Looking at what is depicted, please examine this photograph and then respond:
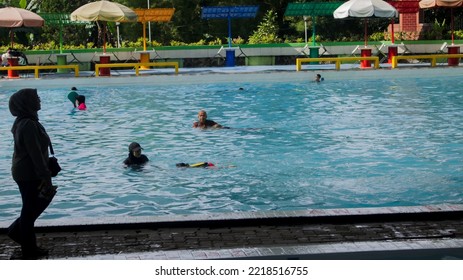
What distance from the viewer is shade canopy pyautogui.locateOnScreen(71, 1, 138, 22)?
30594 mm

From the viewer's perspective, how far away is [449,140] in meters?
16.3

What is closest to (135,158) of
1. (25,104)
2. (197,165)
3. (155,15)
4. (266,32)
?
(197,165)

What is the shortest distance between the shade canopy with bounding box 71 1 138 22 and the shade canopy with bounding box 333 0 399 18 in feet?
28.0

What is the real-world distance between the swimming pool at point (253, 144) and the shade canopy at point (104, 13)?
3.75m

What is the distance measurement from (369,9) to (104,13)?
10.4 m

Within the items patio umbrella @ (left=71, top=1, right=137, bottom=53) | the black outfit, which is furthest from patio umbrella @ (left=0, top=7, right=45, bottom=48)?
the black outfit

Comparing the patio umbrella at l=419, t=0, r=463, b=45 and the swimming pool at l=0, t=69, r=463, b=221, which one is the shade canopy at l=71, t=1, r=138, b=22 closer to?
the swimming pool at l=0, t=69, r=463, b=221

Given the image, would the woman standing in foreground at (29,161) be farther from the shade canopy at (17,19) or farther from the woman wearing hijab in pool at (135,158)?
the shade canopy at (17,19)

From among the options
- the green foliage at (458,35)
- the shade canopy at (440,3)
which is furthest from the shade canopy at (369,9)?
the green foliage at (458,35)

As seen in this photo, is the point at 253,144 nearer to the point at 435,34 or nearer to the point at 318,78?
the point at 318,78

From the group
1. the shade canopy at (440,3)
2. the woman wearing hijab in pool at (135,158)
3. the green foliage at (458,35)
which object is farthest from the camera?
the green foliage at (458,35)

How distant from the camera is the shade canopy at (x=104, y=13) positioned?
1204 inches

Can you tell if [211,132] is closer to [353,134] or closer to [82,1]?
[353,134]

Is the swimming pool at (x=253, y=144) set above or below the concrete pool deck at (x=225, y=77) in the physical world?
below
